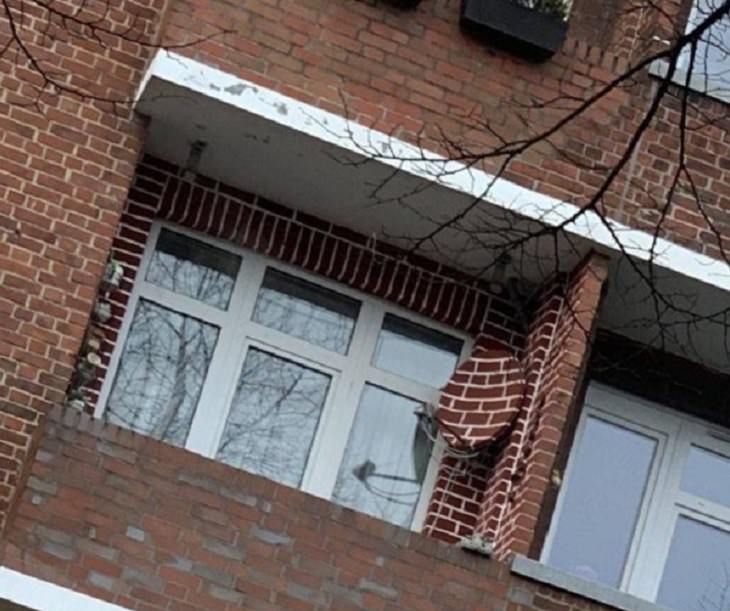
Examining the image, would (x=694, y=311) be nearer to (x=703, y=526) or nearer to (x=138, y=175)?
(x=703, y=526)

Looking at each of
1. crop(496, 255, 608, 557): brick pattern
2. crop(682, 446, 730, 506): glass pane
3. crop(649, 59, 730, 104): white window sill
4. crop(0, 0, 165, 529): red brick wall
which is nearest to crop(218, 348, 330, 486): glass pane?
crop(496, 255, 608, 557): brick pattern

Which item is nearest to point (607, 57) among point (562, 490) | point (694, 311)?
point (694, 311)

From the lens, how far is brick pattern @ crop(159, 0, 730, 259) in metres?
13.0

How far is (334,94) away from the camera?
1298cm

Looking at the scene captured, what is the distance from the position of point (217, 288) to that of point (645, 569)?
3.20 metres

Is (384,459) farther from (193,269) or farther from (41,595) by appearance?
(41,595)

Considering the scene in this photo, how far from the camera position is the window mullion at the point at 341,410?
13820mm

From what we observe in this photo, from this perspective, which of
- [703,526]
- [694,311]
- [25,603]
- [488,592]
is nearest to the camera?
[25,603]

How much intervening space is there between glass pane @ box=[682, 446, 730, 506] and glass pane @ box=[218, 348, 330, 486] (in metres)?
2.45

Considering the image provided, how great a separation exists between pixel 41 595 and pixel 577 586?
2.95m

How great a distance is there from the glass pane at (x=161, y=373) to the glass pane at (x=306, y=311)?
1.31 ft

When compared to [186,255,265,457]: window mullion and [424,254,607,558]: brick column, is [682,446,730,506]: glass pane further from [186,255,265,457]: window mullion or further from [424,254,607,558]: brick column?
[186,255,265,457]: window mullion

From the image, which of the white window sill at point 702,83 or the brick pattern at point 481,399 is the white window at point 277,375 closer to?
the brick pattern at point 481,399

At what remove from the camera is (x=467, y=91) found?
13250 mm
